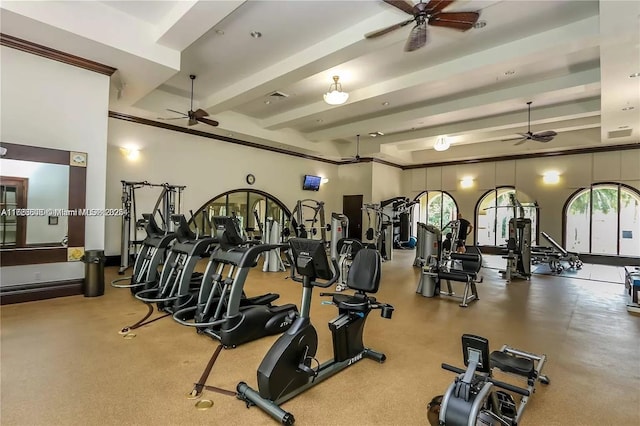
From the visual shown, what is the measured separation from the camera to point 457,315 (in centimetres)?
459

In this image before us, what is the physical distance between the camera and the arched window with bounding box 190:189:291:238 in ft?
30.2

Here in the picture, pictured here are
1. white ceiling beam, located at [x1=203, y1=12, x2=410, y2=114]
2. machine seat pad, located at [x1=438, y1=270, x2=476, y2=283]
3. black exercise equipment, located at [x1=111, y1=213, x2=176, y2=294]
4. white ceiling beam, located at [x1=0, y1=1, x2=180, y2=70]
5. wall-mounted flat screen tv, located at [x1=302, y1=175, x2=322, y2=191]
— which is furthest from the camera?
wall-mounted flat screen tv, located at [x1=302, y1=175, x2=322, y2=191]

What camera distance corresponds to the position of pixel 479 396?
1899 millimetres

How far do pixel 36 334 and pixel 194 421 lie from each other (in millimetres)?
2614

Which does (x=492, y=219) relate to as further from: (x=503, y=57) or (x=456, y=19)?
(x=456, y=19)

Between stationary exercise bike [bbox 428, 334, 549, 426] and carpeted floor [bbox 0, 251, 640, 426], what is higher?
stationary exercise bike [bbox 428, 334, 549, 426]

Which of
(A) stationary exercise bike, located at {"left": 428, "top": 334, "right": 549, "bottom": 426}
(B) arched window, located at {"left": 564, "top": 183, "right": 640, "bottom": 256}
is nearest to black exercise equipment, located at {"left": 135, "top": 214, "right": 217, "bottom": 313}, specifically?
(A) stationary exercise bike, located at {"left": 428, "top": 334, "right": 549, "bottom": 426}

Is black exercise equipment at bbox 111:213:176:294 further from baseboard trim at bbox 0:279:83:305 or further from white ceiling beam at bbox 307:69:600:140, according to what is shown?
white ceiling beam at bbox 307:69:600:140

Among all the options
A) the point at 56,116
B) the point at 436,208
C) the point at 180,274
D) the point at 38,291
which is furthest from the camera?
the point at 436,208

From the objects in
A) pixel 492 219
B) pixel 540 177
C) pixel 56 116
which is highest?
pixel 540 177

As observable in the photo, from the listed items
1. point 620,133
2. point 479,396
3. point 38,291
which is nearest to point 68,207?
point 38,291

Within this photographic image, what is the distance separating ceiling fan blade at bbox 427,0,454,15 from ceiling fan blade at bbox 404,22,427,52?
22 centimetres

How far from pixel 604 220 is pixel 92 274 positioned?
1395cm

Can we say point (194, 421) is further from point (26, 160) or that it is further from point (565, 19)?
point (565, 19)
